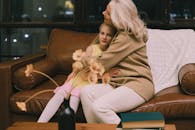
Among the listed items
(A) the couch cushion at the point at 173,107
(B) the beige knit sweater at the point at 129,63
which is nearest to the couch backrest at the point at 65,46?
(B) the beige knit sweater at the point at 129,63

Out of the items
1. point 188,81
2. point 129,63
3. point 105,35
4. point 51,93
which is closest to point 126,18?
point 105,35

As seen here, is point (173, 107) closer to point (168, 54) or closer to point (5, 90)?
point (168, 54)

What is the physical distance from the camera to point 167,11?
147 inches

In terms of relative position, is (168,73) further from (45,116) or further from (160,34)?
(45,116)

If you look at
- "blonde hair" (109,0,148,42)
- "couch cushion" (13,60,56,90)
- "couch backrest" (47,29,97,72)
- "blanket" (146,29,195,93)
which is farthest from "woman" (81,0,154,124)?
"couch backrest" (47,29,97,72)

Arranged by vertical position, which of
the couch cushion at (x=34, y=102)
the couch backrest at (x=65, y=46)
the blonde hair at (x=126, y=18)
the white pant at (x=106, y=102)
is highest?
the blonde hair at (x=126, y=18)

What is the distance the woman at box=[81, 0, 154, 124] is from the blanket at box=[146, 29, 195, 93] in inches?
10.6

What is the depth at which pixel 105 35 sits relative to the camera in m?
2.53

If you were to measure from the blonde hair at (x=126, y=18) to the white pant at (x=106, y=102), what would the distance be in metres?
0.40

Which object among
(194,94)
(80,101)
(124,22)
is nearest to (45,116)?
(80,101)

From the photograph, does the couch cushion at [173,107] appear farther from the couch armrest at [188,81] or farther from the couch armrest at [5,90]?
the couch armrest at [5,90]

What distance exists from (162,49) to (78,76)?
1333mm

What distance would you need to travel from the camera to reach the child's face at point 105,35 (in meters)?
2.50

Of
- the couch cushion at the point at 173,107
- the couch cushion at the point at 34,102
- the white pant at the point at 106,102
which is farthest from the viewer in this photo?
the couch cushion at the point at 34,102
